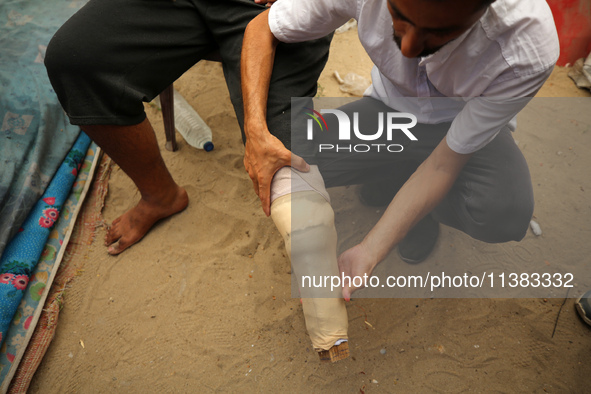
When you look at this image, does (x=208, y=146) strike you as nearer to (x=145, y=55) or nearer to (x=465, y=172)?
(x=145, y=55)

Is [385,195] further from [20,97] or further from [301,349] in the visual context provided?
[20,97]

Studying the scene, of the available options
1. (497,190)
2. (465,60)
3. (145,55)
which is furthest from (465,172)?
(145,55)

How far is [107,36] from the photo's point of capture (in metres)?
1.07

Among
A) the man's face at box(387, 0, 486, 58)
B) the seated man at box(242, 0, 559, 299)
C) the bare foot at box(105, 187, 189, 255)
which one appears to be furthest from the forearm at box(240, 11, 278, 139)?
the bare foot at box(105, 187, 189, 255)

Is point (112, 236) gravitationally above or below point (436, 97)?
below

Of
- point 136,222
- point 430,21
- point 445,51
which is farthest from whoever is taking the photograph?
point 136,222

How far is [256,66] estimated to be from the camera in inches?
42.6

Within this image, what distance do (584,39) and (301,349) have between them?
83.4 inches

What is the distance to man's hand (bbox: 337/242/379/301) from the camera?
0.97 metres

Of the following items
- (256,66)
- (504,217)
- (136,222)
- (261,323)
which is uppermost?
(256,66)

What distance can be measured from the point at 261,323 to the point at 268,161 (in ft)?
1.85

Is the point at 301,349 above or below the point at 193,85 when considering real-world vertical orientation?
below

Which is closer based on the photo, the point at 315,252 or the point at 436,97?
the point at 315,252

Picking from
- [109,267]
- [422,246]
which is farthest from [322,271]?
[109,267]
